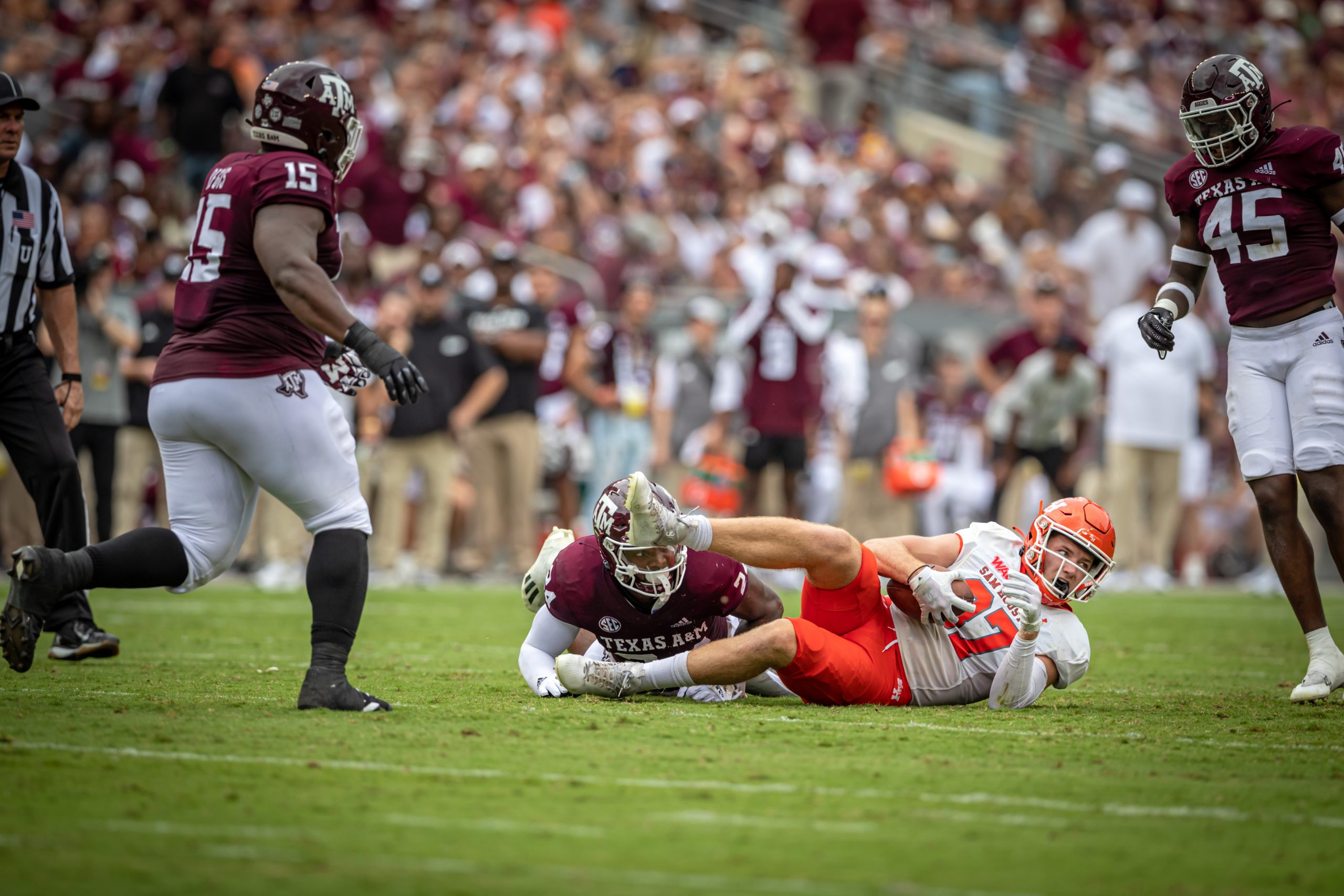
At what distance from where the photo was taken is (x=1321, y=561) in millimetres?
14195

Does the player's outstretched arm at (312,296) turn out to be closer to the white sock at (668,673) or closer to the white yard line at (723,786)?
the white yard line at (723,786)

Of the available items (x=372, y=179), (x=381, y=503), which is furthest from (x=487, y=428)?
(x=372, y=179)

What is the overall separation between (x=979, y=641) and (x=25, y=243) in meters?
4.21

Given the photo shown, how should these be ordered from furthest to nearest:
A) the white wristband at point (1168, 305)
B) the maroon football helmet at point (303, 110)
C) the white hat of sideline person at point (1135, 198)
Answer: the white hat of sideline person at point (1135, 198) → the white wristband at point (1168, 305) → the maroon football helmet at point (303, 110)

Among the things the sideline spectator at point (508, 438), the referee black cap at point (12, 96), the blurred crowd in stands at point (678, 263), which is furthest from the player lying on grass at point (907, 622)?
the sideline spectator at point (508, 438)

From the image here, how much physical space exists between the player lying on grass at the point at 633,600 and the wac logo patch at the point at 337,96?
1590 millimetres

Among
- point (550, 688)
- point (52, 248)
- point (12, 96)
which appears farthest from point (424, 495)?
point (550, 688)

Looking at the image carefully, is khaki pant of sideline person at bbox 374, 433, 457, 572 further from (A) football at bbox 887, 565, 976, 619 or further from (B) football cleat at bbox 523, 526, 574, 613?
(A) football at bbox 887, 565, 976, 619

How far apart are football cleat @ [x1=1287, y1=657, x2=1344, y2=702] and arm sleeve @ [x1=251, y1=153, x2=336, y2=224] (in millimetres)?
4059

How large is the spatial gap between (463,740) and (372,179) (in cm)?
1064

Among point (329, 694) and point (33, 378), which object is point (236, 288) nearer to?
point (329, 694)

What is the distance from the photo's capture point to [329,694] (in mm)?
5090

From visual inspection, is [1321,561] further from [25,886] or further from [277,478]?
[25,886]

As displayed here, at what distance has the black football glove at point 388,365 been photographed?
15.4ft
